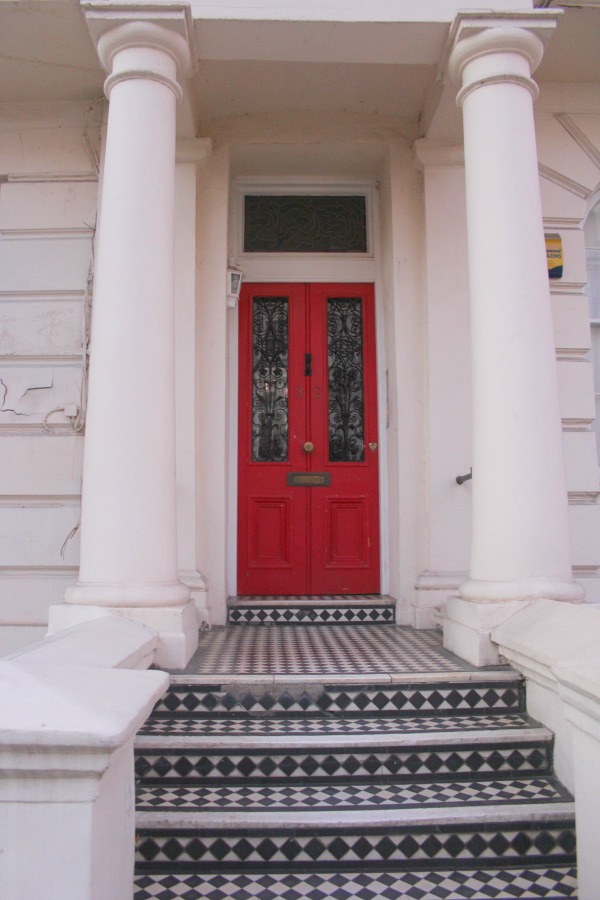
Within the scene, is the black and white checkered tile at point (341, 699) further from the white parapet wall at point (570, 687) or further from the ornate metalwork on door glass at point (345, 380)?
the ornate metalwork on door glass at point (345, 380)

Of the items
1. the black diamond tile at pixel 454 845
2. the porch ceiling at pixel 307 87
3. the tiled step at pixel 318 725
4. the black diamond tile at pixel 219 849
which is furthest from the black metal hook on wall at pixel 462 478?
the black diamond tile at pixel 219 849

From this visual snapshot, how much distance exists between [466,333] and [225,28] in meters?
2.60

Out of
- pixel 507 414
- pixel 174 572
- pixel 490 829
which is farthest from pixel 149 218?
pixel 490 829

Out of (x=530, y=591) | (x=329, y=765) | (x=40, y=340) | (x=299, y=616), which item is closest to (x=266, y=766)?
(x=329, y=765)

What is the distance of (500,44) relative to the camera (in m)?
4.25

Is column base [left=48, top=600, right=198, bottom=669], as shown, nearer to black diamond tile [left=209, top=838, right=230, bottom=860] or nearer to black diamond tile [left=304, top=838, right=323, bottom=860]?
black diamond tile [left=209, top=838, right=230, bottom=860]

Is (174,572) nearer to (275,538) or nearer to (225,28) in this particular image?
(275,538)

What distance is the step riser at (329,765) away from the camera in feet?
9.95

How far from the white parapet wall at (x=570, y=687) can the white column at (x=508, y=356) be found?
28 cm

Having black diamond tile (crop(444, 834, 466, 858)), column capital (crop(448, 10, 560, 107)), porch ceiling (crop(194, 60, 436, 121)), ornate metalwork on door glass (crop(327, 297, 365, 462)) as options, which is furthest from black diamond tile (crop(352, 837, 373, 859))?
porch ceiling (crop(194, 60, 436, 121))

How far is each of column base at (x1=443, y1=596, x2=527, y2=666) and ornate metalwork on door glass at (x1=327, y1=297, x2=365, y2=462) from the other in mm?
2084

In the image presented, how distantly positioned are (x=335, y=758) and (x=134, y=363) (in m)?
2.22

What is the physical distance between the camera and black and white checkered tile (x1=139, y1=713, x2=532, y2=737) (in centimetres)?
320

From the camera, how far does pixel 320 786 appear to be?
119 inches
